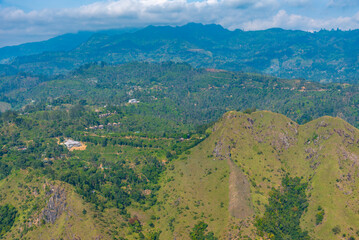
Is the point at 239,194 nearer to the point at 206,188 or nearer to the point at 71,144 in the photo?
the point at 206,188

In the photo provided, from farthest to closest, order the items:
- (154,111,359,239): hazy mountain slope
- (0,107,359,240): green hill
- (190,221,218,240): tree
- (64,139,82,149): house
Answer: (64,139,82,149): house < (154,111,359,239): hazy mountain slope < (0,107,359,240): green hill < (190,221,218,240): tree

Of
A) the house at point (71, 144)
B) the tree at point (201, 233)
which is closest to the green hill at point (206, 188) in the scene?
the tree at point (201, 233)

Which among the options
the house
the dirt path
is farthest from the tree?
the house

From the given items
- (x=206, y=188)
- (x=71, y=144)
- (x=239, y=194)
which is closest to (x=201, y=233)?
(x=239, y=194)

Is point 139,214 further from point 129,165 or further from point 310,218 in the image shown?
point 310,218

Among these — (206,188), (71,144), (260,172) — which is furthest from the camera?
(71,144)

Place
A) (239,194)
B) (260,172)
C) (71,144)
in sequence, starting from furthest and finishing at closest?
(71,144) → (260,172) → (239,194)

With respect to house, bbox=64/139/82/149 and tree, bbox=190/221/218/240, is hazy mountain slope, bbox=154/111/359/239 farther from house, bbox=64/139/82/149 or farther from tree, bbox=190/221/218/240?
house, bbox=64/139/82/149

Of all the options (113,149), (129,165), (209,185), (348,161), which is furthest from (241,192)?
(113,149)
